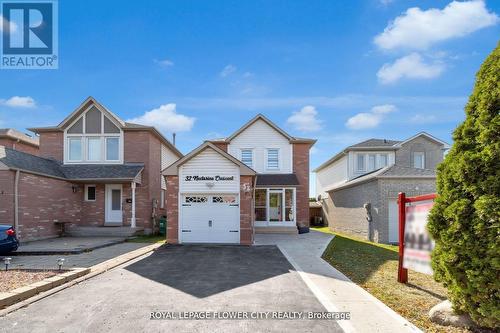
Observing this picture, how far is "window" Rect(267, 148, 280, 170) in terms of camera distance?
2328 cm

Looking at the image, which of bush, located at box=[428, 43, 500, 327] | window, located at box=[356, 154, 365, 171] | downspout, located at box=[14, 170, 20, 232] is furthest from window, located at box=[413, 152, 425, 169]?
downspout, located at box=[14, 170, 20, 232]

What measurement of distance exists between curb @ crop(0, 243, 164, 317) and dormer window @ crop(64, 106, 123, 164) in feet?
41.2

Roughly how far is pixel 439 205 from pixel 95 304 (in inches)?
264

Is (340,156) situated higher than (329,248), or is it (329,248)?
(340,156)

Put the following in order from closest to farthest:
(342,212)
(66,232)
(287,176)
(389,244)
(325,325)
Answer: (325,325) → (389,244) → (66,232) → (287,176) → (342,212)

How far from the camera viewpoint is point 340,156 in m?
29.2

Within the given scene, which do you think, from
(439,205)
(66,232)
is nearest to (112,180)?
(66,232)

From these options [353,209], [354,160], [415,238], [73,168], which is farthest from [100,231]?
[354,160]

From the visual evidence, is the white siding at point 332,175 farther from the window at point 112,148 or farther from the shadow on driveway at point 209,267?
the window at point 112,148

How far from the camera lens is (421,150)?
90.4ft

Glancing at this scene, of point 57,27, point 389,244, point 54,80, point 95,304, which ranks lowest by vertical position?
point 389,244

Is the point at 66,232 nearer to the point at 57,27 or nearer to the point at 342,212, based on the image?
the point at 57,27

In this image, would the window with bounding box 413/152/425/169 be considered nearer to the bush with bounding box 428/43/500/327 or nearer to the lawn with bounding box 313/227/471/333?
the lawn with bounding box 313/227/471/333

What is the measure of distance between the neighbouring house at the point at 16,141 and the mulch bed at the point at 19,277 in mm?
20599
